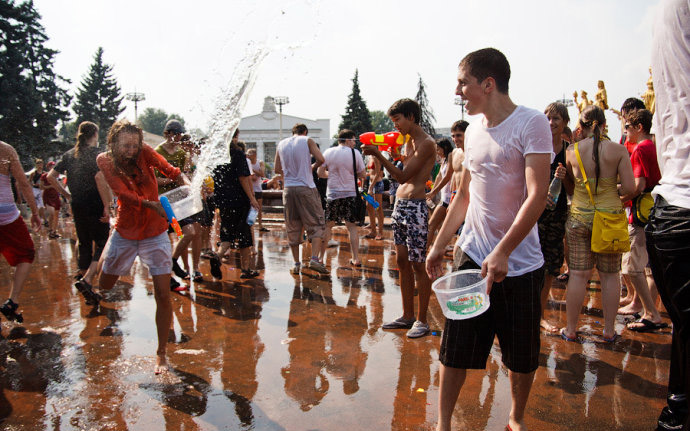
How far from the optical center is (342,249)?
9.30m

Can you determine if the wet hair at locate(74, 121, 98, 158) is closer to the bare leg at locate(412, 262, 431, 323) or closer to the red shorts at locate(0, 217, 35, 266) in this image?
the red shorts at locate(0, 217, 35, 266)

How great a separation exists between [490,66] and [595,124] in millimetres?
2263

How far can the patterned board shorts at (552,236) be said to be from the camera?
4355 mm

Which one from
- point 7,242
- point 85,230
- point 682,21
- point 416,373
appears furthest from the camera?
point 85,230

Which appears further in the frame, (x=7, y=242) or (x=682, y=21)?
(x=7, y=242)

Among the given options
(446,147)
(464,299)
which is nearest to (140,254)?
(464,299)

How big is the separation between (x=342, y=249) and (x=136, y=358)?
5.67 metres

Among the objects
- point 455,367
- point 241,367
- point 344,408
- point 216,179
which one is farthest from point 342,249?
point 455,367

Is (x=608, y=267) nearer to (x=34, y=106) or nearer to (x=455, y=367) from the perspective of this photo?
(x=455, y=367)

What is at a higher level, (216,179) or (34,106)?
(34,106)

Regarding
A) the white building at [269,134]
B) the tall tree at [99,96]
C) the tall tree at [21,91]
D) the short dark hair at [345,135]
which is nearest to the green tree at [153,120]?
the white building at [269,134]

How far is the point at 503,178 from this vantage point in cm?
238

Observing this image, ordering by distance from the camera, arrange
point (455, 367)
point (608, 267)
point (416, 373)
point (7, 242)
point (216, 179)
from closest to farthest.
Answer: point (455, 367)
point (416, 373)
point (608, 267)
point (7, 242)
point (216, 179)

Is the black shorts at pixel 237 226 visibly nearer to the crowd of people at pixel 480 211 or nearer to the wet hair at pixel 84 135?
the crowd of people at pixel 480 211
